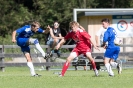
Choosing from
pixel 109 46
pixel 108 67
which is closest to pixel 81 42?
pixel 109 46

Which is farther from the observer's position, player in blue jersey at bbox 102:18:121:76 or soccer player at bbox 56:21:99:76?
soccer player at bbox 56:21:99:76

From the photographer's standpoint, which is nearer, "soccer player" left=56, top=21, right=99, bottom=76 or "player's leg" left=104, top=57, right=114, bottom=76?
"player's leg" left=104, top=57, right=114, bottom=76

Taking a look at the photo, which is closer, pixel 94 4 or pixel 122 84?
pixel 122 84

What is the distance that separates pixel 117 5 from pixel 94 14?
2136cm

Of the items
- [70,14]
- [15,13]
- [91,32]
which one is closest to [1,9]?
[15,13]

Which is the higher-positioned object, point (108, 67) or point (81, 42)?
point (81, 42)

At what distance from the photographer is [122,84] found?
566 inches

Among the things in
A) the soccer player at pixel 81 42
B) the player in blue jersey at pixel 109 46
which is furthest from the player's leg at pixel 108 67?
the soccer player at pixel 81 42

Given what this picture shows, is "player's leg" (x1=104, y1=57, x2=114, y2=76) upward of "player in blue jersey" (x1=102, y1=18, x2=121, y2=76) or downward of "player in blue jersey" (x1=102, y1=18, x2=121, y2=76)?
downward

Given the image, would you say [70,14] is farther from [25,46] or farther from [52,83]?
[52,83]

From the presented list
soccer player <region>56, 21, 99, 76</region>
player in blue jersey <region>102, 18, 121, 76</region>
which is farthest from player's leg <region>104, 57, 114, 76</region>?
soccer player <region>56, 21, 99, 76</region>

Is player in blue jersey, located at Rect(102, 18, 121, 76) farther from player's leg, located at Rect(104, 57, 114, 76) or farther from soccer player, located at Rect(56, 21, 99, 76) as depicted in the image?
soccer player, located at Rect(56, 21, 99, 76)

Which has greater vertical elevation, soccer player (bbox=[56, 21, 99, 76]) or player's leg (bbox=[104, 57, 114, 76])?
soccer player (bbox=[56, 21, 99, 76])

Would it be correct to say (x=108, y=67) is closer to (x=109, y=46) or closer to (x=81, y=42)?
(x=109, y=46)
